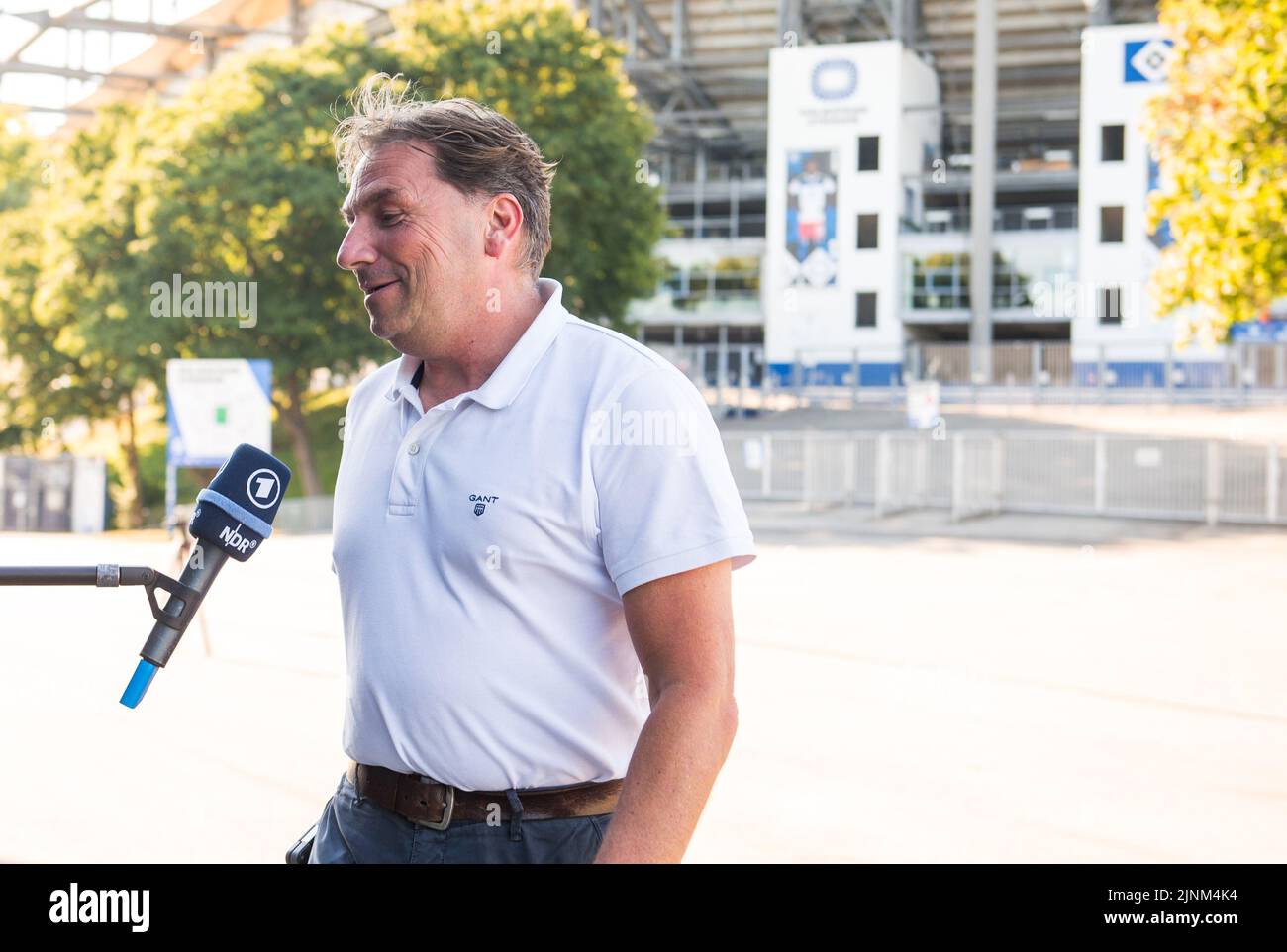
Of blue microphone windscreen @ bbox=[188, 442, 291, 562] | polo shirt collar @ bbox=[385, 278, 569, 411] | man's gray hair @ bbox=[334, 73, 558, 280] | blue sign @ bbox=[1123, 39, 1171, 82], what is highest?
blue sign @ bbox=[1123, 39, 1171, 82]

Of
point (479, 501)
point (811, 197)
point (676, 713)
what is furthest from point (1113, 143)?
point (676, 713)

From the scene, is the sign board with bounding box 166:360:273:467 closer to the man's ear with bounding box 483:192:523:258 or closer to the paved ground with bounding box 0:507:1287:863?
the paved ground with bounding box 0:507:1287:863

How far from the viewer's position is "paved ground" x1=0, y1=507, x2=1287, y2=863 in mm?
6379

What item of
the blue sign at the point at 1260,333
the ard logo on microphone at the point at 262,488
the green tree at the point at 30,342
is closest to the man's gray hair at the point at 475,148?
the ard logo on microphone at the point at 262,488

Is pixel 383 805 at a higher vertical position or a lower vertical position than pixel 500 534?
lower

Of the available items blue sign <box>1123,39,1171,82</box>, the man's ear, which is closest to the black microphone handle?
the man's ear

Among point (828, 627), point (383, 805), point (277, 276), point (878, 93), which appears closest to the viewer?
point (383, 805)

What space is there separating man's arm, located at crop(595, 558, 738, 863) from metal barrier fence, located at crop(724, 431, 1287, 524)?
21.3m

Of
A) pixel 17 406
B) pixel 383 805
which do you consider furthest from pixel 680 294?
pixel 383 805

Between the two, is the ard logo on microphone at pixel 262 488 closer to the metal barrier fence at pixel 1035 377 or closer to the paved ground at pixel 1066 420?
the paved ground at pixel 1066 420

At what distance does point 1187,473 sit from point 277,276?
54.0 feet

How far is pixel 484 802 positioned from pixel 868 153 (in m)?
54.5

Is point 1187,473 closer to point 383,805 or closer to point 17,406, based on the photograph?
point 383,805

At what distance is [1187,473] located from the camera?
2317cm
